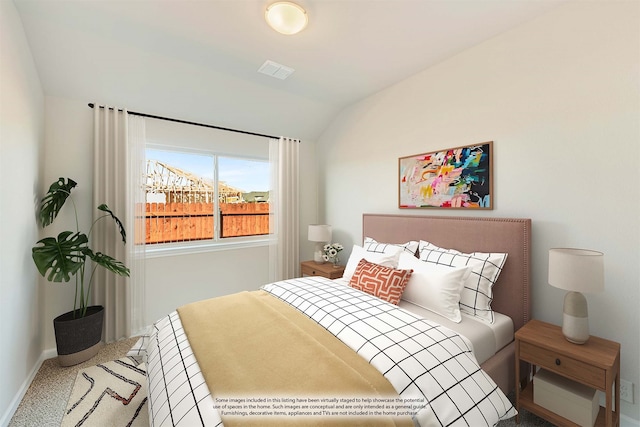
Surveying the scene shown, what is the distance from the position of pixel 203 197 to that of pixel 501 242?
3209 millimetres

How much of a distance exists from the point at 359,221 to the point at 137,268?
2.58 meters

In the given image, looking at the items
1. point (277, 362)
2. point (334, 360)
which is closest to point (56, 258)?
point (277, 362)

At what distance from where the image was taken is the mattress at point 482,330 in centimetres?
166

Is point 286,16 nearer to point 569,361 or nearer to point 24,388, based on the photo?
point 569,361

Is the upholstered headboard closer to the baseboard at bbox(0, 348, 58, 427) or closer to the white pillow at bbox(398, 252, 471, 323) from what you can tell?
the white pillow at bbox(398, 252, 471, 323)

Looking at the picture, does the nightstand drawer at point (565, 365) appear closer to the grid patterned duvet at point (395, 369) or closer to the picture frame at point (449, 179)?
the grid patterned duvet at point (395, 369)

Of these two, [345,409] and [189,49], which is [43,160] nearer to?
[189,49]

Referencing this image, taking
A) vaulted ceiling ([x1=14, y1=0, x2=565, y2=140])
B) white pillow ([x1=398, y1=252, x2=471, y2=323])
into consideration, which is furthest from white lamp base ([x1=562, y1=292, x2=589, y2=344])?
vaulted ceiling ([x1=14, y1=0, x2=565, y2=140])

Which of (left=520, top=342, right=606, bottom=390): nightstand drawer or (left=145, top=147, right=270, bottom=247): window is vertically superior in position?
(left=145, top=147, right=270, bottom=247): window

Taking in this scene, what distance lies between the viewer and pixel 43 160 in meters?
2.38

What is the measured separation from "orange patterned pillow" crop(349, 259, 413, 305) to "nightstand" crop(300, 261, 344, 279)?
940 millimetres

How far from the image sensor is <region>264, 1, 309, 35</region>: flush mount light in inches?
67.7

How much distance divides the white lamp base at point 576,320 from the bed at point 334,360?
0.34m

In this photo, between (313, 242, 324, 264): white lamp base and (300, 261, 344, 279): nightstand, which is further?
(313, 242, 324, 264): white lamp base
